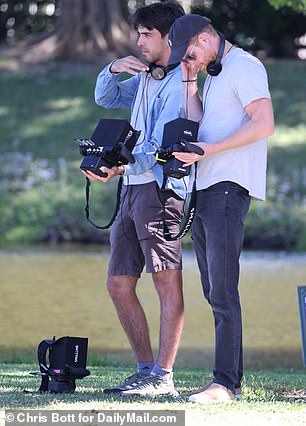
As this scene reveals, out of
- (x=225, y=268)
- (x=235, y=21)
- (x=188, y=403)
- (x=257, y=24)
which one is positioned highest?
(x=235, y=21)

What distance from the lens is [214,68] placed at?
219 inches

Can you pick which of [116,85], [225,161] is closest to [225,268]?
[225,161]

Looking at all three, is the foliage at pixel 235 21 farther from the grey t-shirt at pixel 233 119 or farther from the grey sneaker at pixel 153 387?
the grey sneaker at pixel 153 387

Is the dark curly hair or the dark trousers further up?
the dark curly hair

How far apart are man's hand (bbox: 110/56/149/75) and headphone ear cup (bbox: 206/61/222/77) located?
0.49m

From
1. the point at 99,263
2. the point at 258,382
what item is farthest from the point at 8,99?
the point at 258,382

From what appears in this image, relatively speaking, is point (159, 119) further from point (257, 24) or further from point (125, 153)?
point (257, 24)

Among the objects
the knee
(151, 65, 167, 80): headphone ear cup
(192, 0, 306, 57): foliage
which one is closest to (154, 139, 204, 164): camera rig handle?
(151, 65, 167, 80): headphone ear cup

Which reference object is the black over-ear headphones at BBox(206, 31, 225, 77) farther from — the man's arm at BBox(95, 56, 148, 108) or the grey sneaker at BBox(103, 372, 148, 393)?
the grey sneaker at BBox(103, 372, 148, 393)

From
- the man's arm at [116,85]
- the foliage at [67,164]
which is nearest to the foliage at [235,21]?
the foliage at [67,164]

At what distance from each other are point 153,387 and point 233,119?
1.40m

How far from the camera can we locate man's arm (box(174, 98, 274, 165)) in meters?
5.41

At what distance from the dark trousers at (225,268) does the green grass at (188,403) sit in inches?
9.0

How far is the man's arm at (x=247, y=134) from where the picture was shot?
541 cm
